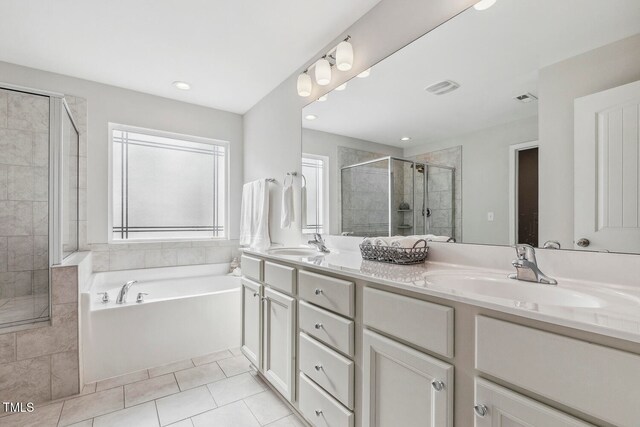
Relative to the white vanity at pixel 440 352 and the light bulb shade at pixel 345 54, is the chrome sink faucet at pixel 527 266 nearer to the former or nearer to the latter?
the white vanity at pixel 440 352

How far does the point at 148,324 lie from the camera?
91.6 inches

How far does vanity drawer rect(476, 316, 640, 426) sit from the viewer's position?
579mm

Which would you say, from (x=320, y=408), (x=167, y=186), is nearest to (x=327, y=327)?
(x=320, y=408)

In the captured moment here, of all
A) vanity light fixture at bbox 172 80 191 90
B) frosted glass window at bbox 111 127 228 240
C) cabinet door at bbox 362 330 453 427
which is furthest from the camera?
frosted glass window at bbox 111 127 228 240

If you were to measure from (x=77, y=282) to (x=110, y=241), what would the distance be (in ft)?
Answer: 3.13

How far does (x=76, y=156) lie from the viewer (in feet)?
8.55

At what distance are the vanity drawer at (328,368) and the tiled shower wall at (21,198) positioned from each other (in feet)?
6.40

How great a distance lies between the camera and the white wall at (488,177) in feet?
4.12

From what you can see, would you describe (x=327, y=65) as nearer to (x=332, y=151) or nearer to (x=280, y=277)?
(x=332, y=151)

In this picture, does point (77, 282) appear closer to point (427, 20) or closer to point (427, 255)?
point (427, 255)

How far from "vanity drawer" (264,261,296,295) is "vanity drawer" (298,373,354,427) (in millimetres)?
441

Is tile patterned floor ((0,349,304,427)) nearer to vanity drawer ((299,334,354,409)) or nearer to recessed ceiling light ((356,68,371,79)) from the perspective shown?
vanity drawer ((299,334,354,409))

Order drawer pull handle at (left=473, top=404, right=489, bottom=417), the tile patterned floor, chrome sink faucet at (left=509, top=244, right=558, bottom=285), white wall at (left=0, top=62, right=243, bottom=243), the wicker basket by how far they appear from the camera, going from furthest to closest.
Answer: white wall at (left=0, top=62, right=243, bottom=243), the tile patterned floor, the wicker basket, chrome sink faucet at (left=509, top=244, right=558, bottom=285), drawer pull handle at (left=473, top=404, right=489, bottom=417)

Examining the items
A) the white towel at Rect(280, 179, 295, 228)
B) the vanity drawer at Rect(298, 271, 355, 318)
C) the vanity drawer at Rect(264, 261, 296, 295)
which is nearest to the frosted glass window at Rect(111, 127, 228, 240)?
the white towel at Rect(280, 179, 295, 228)
